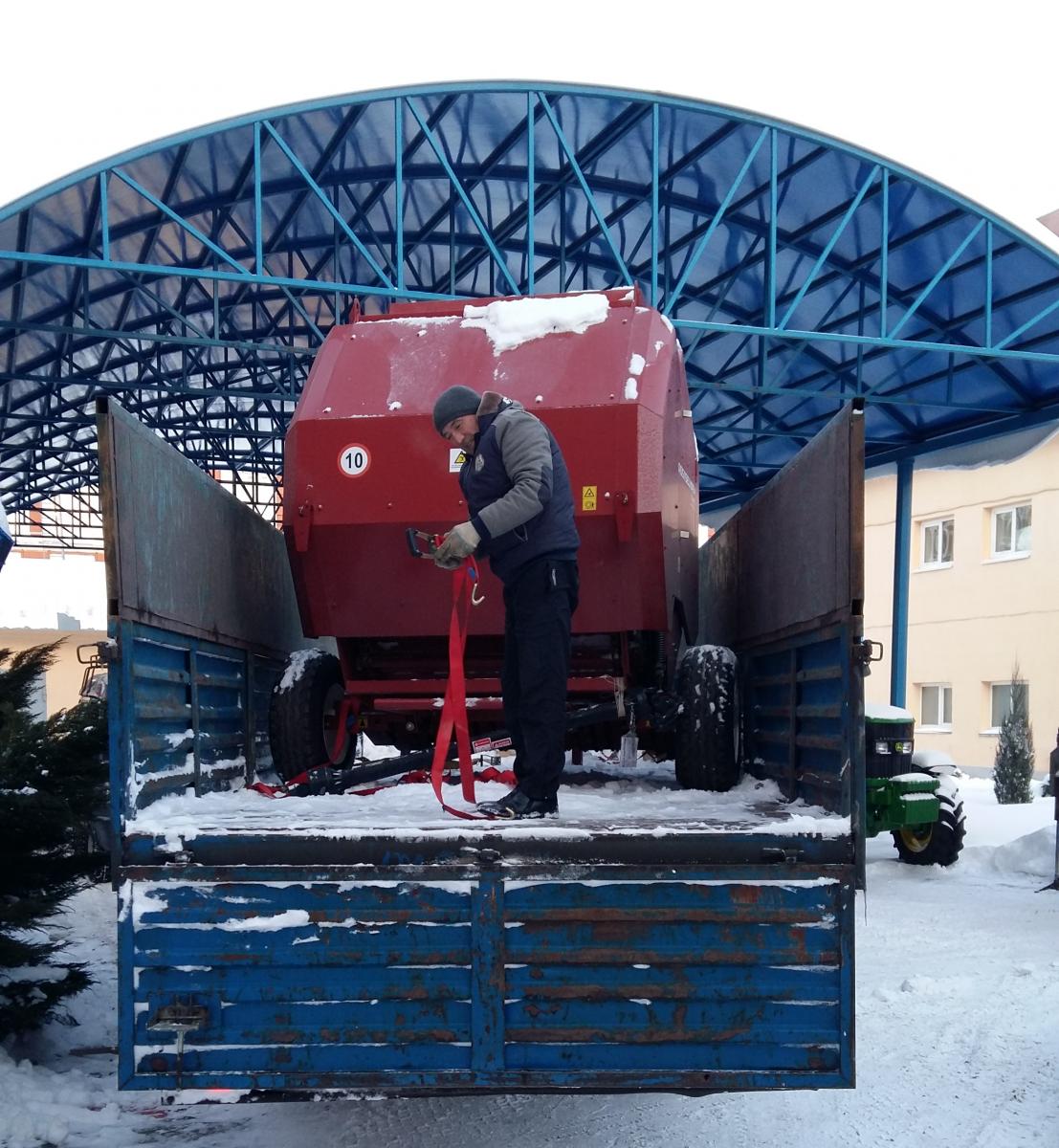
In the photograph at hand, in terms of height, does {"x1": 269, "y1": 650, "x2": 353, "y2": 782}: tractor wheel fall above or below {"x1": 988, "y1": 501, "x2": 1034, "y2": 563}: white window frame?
below

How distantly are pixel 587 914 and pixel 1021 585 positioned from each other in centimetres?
1914

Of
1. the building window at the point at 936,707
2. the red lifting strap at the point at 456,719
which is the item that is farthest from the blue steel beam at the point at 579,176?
the building window at the point at 936,707

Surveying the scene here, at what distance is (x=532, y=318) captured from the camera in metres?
5.12

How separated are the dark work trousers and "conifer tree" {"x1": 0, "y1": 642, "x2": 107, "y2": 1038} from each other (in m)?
1.98

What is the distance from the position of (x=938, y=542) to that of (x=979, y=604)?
5.85 ft

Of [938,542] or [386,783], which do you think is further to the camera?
[938,542]

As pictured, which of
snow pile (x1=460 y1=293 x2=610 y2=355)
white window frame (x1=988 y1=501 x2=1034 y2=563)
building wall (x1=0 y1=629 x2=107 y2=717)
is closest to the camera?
snow pile (x1=460 y1=293 x2=610 y2=355)

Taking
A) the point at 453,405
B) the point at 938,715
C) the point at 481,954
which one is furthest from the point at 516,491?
the point at 938,715

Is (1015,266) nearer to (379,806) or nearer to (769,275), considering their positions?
(769,275)

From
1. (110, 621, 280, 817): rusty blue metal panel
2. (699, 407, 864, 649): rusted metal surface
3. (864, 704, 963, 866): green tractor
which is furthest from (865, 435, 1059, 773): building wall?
(110, 621, 280, 817): rusty blue metal panel

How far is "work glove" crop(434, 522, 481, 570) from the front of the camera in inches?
148

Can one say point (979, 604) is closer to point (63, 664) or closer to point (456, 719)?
point (456, 719)

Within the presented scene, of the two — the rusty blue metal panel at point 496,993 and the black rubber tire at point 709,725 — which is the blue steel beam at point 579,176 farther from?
the rusty blue metal panel at point 496,993

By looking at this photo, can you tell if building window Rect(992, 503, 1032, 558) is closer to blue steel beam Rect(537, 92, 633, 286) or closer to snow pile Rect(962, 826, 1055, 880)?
blue steel beam Rect(537, 92, 633, 286)
